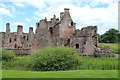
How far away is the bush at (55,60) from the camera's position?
2123 cm

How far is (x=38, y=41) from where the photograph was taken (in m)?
31.3

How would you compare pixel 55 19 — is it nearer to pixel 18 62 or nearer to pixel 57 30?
pixel 57 30

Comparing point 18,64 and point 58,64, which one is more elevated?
point 58,64

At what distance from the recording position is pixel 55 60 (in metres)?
21.5

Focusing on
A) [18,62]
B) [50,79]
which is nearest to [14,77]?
[50,79]

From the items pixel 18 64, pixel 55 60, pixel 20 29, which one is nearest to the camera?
pixel 55 60

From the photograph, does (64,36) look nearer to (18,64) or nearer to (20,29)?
(18,64)

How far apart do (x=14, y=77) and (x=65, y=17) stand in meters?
21.6

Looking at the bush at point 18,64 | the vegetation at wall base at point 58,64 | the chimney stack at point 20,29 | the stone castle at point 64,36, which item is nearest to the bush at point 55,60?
the vegetation at wall base at point 58,64

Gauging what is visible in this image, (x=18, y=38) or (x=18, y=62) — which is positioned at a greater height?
(x=18, y=38)

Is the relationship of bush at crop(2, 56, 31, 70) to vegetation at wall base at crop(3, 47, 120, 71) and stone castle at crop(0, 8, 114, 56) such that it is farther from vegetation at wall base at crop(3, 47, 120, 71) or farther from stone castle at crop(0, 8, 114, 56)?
stone castle at crop(0, 8, 114, 56)

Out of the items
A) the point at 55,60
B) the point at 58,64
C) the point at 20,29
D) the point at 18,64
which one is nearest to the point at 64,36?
the point at 18,64

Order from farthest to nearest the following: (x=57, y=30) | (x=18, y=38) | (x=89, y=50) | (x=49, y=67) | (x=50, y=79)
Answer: (x=18, y=38), (x=57, y=30), (x=89, y=50), (x=49, y=67), (x=50, y=79)

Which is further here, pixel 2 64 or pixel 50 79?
pixel 2 64
